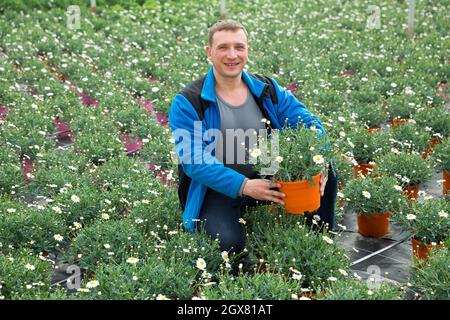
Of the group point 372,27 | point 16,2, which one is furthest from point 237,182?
point 16,2

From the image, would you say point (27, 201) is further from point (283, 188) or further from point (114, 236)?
point (283, 188)

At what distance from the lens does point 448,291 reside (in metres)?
3.98

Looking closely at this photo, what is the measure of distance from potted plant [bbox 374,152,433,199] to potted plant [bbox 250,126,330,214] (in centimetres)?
132

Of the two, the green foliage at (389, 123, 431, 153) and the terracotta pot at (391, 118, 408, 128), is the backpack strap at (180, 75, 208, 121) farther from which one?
the terracotta pot at (391, 118, 408, 128)

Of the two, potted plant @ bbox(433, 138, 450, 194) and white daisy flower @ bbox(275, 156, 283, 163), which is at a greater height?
potted plant @ bbox(433, 138, 450, 194)

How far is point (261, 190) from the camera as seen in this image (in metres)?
4.33

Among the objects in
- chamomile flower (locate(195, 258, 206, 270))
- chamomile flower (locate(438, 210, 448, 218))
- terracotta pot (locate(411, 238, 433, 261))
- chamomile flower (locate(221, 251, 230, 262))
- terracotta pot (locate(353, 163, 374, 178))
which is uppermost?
terracotta pot (locate(353, 163, 374, 178))

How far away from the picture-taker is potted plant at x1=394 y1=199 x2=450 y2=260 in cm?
466

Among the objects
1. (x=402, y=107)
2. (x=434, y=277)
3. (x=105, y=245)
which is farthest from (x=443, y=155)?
(x=105, y=245)

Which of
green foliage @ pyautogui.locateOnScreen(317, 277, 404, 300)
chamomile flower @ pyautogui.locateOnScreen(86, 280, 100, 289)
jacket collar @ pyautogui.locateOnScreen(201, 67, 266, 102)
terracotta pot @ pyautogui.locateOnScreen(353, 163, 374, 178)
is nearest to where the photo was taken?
green foliage @ pyautogui.locateOnScreen(317, 277, 404, 300)

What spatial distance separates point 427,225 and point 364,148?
66.0 inches

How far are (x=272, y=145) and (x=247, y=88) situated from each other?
22.6 inches

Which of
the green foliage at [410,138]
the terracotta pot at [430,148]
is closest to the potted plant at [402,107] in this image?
the terracotta pot at [430,148]

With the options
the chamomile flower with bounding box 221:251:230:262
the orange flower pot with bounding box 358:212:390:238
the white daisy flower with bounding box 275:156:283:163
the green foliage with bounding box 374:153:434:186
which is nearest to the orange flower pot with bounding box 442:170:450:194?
the green foliage with bounding box 374:153:434:186
